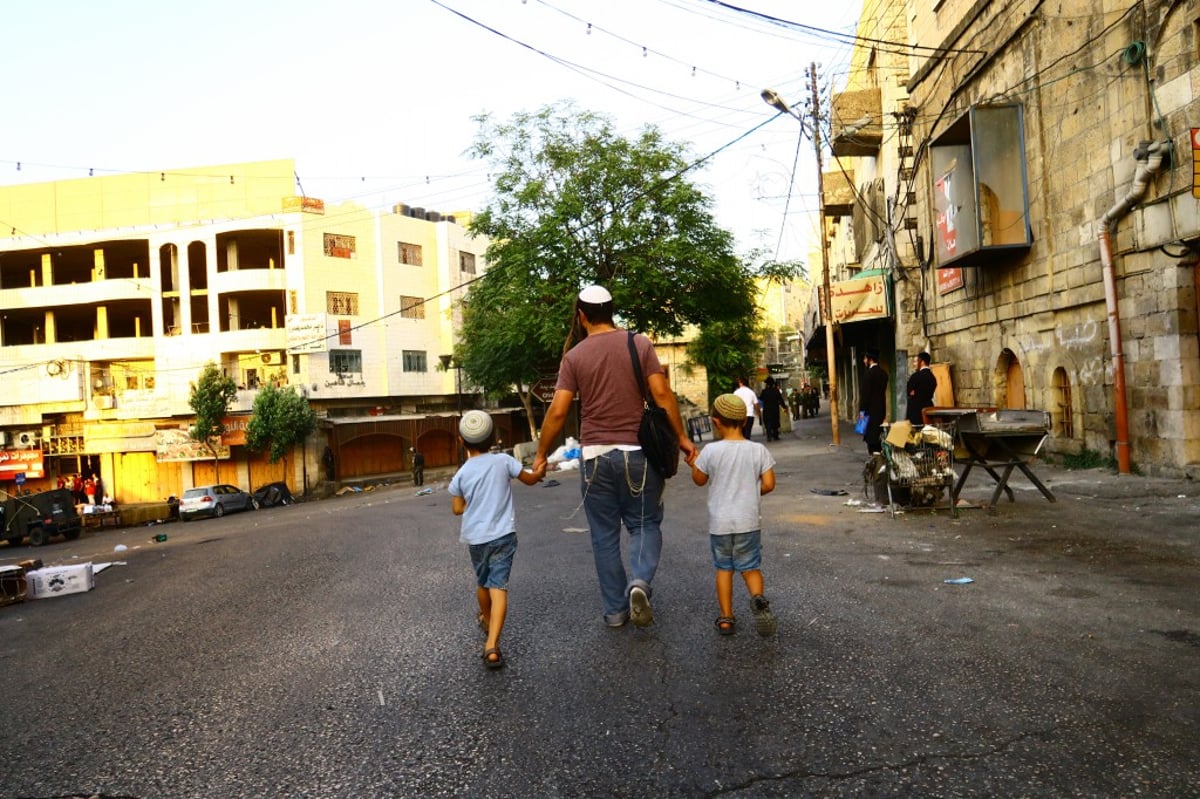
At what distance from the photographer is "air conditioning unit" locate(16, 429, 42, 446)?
40.4 metres

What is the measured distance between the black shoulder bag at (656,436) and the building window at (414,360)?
41458 millimetres

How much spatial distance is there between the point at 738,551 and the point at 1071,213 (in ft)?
34.6

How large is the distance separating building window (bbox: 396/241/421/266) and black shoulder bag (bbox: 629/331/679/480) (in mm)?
42492

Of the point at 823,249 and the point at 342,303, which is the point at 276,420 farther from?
the point at 823,249

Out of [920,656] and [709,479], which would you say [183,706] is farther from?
[920,656]

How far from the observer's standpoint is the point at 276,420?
37750 mm

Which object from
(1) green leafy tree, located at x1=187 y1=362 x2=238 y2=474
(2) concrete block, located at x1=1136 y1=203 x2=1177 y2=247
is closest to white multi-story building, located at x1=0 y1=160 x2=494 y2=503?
(1) green leafy tree, located at x1=187 y1=362 x2=238 y2=474

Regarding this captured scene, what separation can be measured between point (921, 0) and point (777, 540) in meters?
16.4

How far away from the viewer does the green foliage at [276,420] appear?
37.8 metres

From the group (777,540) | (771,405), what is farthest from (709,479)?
(771,405)

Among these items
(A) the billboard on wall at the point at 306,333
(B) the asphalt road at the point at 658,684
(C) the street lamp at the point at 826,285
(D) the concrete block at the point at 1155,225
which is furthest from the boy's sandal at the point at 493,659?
(A) the billboard on wall at the point at 306,333

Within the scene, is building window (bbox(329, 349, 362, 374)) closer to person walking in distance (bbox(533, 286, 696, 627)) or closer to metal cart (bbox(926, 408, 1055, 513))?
metal cart (bbox(926, 408, 1055, 513))

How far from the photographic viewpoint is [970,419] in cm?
856

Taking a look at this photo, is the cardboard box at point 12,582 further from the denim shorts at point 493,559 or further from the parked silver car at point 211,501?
the parked silver car at point 211,501
